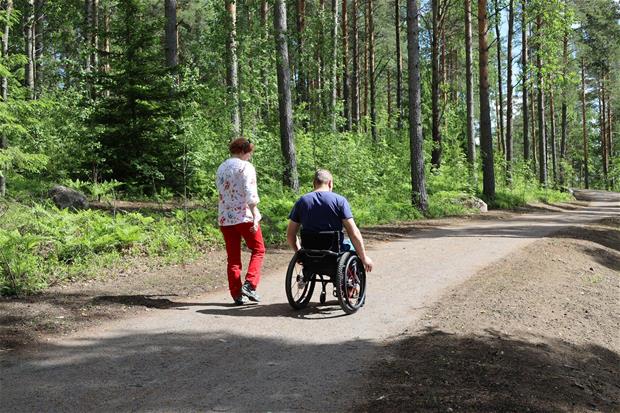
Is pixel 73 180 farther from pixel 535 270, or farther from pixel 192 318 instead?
pixel 535 270

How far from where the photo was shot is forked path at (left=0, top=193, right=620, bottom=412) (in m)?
3.75

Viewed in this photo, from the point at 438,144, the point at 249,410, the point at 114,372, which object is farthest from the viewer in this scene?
the point at 438,144

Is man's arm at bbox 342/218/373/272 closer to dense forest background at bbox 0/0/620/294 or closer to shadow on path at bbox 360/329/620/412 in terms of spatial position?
shadow on path at bbox 360/329/620/412

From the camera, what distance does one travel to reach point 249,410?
359cm

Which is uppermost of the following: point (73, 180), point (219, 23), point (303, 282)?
point (219, 23)

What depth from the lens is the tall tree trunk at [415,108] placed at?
17078mm

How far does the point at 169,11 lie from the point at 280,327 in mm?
A: 14065

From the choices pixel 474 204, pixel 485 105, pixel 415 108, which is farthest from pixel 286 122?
pixel 485 105

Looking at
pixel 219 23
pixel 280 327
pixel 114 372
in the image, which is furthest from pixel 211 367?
pixel 219 23

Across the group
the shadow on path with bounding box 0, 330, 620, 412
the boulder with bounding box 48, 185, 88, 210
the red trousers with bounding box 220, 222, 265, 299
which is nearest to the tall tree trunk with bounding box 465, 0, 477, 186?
the boulder with bounding box 48, 185, 88, 210

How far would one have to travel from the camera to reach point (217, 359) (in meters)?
4.62

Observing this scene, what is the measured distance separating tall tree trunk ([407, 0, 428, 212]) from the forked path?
1046cm

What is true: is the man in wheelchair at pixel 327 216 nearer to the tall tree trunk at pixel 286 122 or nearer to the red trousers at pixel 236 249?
the red trousers at pixel 236 249

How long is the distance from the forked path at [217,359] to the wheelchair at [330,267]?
0.20 meters
